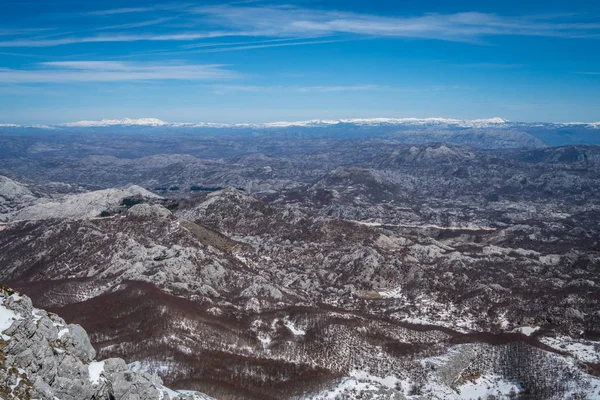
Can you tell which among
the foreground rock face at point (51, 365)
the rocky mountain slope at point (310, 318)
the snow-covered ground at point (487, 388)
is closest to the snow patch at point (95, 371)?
the foreground rock face at point (51, 365)

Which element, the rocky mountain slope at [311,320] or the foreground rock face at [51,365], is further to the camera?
the rocky mountain slope at [311,320]

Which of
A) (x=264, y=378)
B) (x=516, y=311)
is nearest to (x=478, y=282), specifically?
(x=516, y=311)

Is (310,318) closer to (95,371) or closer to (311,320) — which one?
(311,320)

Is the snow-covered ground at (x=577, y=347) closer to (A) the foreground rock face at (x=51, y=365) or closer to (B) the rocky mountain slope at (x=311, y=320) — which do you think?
(B) the rocky mountain slope at (x=311, y=320)

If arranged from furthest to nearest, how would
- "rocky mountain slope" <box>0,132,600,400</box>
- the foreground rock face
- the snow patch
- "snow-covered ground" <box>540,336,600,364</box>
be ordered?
1. "snow-covered ground" <box>540,336,600,364</box>
2. "rocky mountain slope" <box>0,132,600,400</box>
3. the snow patch
4. the foreground rock face

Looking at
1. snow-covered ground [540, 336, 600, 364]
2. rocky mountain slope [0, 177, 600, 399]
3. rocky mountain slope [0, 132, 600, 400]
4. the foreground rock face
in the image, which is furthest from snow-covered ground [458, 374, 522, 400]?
the foreground rock face

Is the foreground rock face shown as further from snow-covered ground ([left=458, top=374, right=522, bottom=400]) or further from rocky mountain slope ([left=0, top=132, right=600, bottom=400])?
snow-covered ground ([left=458, top=374, right=522, bottom=400])

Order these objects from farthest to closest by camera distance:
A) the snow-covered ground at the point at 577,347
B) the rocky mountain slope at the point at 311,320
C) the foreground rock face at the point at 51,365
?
1. the snow-covered ground at the point at 577,347
2. the rocky mountain slope at the point at 311,320
3. the foreground rock face at the point at 51,365

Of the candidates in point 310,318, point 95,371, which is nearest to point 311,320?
point 310,318

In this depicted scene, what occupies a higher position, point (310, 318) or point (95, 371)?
point (95, 371)
